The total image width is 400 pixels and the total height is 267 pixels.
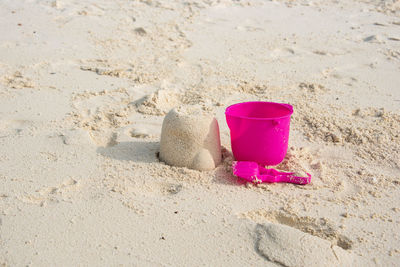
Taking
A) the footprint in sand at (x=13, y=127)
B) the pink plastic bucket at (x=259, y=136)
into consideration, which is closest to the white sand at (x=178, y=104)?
the footprint in sand at (x=13, y=127)

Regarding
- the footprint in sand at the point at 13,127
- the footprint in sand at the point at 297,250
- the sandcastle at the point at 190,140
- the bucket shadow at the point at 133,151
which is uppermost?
the sandcastle at the point at 190,140

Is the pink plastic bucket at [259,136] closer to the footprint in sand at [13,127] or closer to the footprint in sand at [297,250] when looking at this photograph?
the footprint in sand at [297,250]

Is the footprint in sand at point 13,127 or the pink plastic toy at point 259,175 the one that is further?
the footprint in sand at point 13,127

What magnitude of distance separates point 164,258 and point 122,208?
406 millimetres

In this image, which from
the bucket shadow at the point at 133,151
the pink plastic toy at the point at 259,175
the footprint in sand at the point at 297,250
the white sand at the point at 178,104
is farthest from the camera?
the bucket shadow at the point at 133,151

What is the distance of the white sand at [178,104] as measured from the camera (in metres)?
1.92

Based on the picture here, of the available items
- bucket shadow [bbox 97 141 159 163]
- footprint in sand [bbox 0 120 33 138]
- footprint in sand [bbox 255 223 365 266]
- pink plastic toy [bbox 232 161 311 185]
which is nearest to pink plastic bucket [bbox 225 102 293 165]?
pink plastic toy [bbox 232 161 311 185]

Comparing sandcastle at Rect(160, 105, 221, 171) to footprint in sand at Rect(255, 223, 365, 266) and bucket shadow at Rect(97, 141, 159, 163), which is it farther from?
footprint in sand at Rect(255, 223, 365, 266)

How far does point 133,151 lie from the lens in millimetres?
2645

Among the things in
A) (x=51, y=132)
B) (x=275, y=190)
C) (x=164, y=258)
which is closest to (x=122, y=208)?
(x=164, y=258)

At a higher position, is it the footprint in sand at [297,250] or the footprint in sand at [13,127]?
the footprint in sand at [297,250]

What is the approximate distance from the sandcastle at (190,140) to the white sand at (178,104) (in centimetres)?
7

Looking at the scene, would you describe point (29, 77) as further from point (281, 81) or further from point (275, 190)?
point (275, 190)

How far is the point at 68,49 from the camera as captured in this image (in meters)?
4.17
